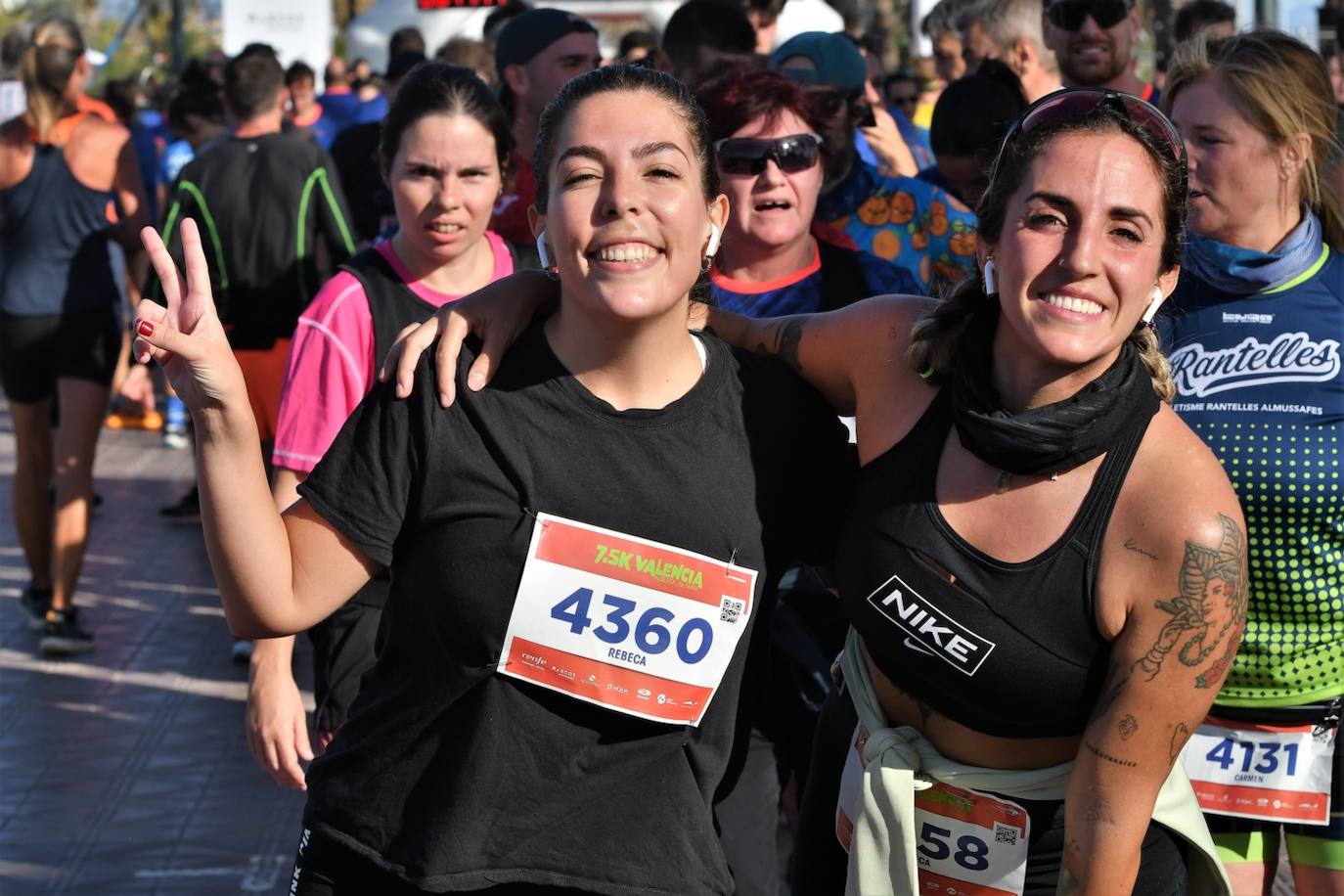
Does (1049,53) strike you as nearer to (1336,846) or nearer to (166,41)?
(1336,846)

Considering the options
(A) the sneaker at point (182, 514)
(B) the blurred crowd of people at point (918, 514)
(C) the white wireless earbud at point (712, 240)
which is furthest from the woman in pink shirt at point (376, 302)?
(A) the sneaker at point (182, 514)

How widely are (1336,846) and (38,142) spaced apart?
611 cm

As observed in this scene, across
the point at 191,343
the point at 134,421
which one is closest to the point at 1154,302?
the point at 191,343

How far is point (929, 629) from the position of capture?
2.52m

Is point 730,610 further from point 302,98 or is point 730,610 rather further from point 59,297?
point 302,98

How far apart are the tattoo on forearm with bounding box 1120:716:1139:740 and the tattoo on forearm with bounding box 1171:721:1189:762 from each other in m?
0.08

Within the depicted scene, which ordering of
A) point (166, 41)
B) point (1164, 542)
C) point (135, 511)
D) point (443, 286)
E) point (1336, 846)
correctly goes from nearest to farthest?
point (1164, 542)
point (1336, 846)
point (443, 286)
point (135, 511)
point (166, 41)

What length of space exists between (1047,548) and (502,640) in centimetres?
79

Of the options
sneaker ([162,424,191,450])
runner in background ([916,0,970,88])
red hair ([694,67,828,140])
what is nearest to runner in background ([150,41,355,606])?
red hair ([694,67,828,140])

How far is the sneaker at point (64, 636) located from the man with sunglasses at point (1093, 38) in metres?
4.45

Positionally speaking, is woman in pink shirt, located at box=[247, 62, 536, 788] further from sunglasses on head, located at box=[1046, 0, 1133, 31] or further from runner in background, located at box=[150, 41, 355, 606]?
sunglasses on head, located at box=[1046, 0, 1133, 31]

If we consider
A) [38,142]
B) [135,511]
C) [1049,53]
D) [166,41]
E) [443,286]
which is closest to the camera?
[443,286]

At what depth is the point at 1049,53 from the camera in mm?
6551

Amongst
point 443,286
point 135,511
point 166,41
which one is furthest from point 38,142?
point 166,41
